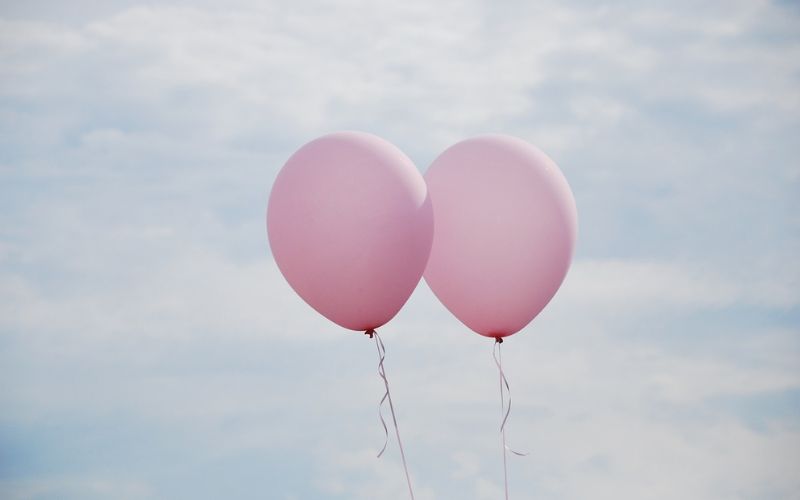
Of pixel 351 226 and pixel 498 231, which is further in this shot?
pixel 498 231

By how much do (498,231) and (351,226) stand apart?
3.74 ft

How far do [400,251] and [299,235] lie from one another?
0.73 metres

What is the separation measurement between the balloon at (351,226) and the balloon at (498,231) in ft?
0.98

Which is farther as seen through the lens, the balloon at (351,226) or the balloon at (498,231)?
the balloon at (498,231)

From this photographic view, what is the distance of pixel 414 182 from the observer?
836cm

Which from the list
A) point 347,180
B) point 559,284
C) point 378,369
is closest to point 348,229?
point 347,180

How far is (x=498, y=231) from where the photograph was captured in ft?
27.8

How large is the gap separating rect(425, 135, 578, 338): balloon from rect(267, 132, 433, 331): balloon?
0.98 feet

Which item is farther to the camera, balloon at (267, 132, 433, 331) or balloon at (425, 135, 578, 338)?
balloon at (425, 135, 578, 338)

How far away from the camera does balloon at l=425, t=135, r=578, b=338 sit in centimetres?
852

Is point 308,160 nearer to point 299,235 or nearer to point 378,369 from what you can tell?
point 299,235

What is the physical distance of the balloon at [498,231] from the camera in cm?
852

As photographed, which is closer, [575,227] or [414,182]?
[414,182]

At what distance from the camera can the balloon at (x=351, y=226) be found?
319 inches
